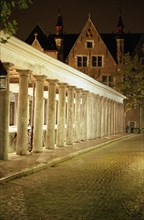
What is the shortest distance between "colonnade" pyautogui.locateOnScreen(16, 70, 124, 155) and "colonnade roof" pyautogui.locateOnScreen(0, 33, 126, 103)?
417 millimetres

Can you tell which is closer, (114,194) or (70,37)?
(114,194)

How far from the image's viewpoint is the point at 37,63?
2108 centimetres

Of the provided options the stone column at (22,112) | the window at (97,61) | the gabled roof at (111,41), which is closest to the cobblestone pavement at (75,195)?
the stone column at (22,112)

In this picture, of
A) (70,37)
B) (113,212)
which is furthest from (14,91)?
(70,37)

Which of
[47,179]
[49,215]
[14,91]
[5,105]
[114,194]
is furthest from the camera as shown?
[14,91]

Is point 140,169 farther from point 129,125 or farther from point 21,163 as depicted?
point 129,125

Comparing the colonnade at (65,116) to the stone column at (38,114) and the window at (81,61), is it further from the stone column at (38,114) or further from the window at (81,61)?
the window at (81,61)

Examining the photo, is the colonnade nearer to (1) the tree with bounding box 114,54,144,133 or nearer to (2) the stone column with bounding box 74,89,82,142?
(2) the stone column with bounding box 74,89,82,142

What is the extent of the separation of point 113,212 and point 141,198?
1573 mm

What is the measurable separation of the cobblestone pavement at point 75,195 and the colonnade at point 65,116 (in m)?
5.45

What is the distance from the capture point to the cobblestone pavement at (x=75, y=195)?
7.94m

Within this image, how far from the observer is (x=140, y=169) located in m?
15.5

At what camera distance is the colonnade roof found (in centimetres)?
1762

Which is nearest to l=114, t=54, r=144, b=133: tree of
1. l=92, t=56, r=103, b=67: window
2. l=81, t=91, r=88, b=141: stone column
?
l=92, t=56, r=103, b=67: window
